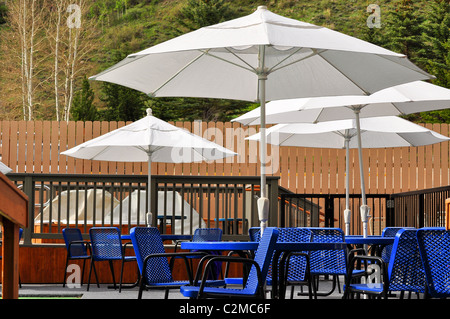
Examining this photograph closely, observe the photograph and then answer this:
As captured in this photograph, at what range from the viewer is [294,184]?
16.9 meters

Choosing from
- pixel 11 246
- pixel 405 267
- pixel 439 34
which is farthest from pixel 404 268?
pixel 439 34

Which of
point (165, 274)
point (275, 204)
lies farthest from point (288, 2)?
point (165, 274)

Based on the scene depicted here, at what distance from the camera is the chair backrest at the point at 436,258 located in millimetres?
4602

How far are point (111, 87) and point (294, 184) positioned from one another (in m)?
17.4

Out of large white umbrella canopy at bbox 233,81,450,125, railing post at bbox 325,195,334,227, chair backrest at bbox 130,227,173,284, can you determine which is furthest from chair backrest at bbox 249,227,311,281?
railing post at bbox 325,195,334,227

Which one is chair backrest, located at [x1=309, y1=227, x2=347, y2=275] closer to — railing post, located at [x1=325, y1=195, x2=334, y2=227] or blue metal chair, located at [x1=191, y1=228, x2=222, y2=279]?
blue metal chair, located at [x1=191, y1=228, x2=222, y2=279]

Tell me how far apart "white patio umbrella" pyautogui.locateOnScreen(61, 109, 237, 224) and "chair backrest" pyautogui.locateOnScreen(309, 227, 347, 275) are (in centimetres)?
353

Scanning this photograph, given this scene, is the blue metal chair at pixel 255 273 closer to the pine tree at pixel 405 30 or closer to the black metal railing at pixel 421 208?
the black metal railing at pixel 421 208

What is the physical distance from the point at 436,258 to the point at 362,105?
11.4 ft

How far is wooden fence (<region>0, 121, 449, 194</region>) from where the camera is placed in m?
Result: 16.9

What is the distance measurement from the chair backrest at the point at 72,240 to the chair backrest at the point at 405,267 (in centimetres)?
502

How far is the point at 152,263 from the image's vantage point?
5480 millimetres

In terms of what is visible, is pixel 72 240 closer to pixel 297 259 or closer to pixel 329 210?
pixel 329 210
